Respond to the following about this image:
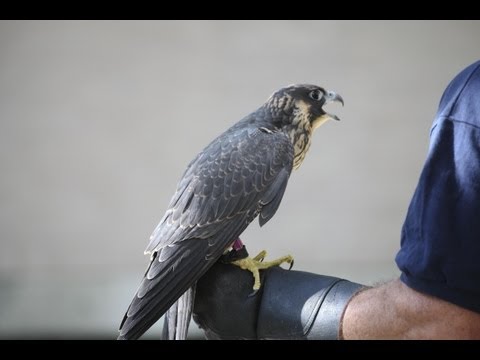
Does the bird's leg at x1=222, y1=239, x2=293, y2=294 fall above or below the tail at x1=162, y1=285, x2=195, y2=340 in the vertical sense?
above

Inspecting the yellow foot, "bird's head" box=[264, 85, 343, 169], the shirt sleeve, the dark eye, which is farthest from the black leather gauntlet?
the dark eye

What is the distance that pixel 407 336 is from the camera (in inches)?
61.1

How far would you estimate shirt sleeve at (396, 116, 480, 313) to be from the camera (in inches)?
54.5

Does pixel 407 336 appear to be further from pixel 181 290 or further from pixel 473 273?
pixel 181 290

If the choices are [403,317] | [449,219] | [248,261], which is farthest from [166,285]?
[449,219]

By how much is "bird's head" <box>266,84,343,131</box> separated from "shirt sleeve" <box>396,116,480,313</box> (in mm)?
871

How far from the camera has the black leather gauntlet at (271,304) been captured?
1.72 meters

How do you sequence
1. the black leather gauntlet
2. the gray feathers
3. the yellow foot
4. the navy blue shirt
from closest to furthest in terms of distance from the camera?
the navy blue shirt
the black leather gauntlet
the gray feathers
the yellow foot

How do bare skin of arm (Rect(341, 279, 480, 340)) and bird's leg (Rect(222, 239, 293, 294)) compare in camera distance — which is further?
bird's leg (Rect(222, 239, 293, 294))

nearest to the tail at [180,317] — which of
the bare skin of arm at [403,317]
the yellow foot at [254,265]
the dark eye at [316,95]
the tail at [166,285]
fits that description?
the tail at [166,285]

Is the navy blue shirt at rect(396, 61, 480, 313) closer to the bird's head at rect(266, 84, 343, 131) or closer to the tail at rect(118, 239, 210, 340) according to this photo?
the tail at rect(118, 239, 210, 340)

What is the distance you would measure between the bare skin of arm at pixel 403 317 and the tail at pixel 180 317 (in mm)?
447

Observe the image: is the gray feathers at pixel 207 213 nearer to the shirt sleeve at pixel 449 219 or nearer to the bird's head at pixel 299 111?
the bird's head at pixel 299 111
